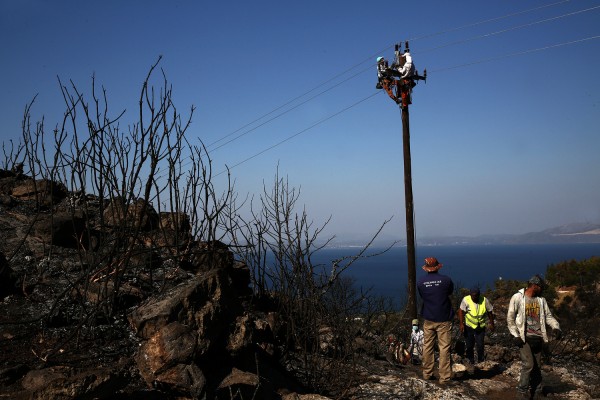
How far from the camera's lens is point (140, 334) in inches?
185

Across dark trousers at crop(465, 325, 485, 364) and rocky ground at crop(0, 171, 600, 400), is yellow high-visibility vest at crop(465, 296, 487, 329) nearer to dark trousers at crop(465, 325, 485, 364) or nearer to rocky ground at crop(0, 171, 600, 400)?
dark trousers at crop(465, 325, 485, 364)

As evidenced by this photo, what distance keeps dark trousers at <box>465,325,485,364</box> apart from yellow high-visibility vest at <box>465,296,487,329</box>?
0.42 ft

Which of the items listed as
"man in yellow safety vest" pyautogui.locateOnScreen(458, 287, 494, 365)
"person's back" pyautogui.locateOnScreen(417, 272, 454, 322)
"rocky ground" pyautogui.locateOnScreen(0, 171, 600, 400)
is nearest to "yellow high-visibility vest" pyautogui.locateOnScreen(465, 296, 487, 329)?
"man in yellow safety vest" pyautogui.locateOnScreen(458, 287, 494, 365)

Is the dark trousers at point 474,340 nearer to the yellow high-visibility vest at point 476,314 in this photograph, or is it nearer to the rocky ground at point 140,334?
the yellow high-visibility vest at point 476,314

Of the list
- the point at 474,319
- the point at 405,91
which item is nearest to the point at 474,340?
the point at 474,319

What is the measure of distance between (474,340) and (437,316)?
117 inches

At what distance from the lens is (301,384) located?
6102mm

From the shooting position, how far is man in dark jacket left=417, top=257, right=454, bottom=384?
6.80 metres

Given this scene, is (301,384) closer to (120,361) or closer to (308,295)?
(308,295)

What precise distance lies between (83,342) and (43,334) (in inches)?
15.7

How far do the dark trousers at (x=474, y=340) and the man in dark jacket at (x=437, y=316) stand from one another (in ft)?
7.55

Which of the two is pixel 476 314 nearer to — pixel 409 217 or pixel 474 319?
pixel 474 319

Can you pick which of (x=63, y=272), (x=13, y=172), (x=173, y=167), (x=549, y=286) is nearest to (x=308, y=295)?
(x=173, y=167)

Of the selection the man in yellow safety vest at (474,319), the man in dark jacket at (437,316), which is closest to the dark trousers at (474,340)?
the man in yellow safety vest at (474,319)
